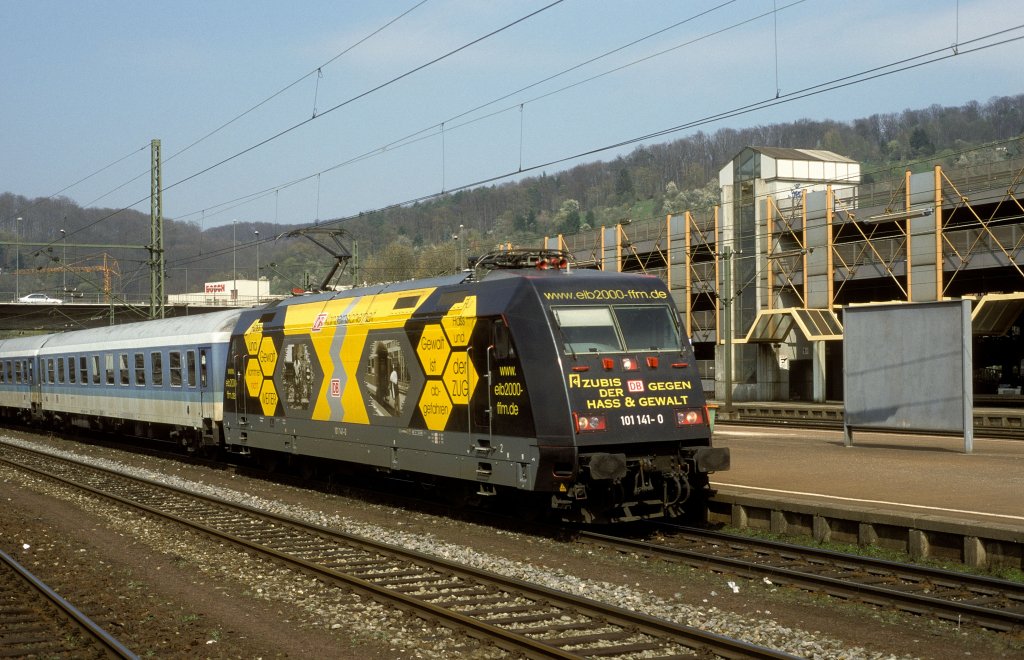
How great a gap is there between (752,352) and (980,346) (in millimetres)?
10809

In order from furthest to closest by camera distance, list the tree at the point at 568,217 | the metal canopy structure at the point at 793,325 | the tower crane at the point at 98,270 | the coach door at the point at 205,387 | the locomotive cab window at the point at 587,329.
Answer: the tree at the point at 568,217, the tower crane at the point at 98,270, the metal canopy structure at the point at 793,325, the coach door at the point at 205,387, the locomotive cab window at the point at 587,329

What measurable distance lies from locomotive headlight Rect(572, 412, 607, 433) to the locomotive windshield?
0.83m

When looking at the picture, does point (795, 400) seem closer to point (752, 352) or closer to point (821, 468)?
point (752, 352)

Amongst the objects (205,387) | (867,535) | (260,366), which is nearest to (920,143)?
(205,387)

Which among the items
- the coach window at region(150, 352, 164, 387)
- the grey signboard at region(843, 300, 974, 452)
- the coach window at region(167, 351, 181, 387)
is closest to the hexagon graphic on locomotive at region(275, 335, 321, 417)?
the coach window at region(167, 351, 181, 387)

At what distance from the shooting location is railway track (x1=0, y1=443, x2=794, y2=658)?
8430 mm

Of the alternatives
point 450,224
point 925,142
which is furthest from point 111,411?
point 925,142

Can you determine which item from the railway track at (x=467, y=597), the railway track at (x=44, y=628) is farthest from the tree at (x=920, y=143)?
the railway track at (x=44, y=628)

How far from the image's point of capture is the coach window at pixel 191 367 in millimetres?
24547

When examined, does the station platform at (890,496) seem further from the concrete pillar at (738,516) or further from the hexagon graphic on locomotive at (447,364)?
the hexagon graphic on locomotive at (447,364)

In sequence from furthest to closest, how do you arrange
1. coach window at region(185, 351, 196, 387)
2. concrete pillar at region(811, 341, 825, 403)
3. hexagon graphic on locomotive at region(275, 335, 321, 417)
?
concrete pillar at region(811, 341, 825, 403)
coach window at region(185, 351, 196, 387)
hexagon graphic on locomotive at region(275, 335, 321, 417)

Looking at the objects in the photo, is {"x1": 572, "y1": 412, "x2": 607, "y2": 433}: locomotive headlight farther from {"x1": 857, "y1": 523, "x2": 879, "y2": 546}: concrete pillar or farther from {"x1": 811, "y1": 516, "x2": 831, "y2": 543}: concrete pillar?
{"x1": 857, "y1": 523, "x2": 879, "y2": 546}: concrete pillar

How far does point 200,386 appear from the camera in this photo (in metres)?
24.3

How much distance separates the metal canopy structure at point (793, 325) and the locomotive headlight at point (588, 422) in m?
33.1
